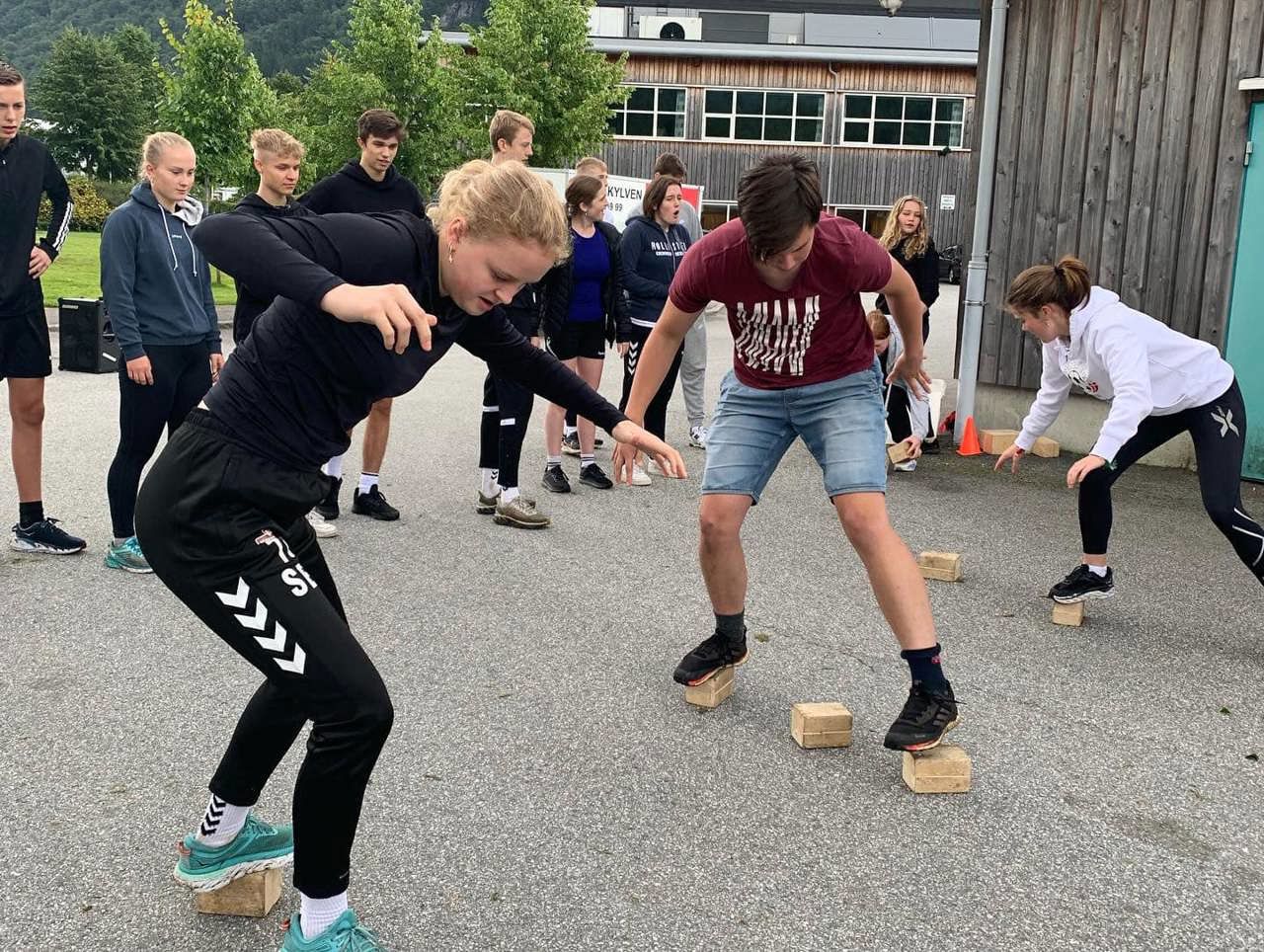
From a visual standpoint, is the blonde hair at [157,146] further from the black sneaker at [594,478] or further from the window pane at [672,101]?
the window pane at [672,101]

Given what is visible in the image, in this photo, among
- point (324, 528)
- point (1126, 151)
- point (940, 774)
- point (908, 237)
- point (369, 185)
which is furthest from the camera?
point (1126, 151)

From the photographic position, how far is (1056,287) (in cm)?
518

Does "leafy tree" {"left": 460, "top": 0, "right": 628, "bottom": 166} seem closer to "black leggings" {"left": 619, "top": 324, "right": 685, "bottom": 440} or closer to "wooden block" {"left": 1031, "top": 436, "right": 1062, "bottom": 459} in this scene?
"wooden block" {"left": 1031, "top": 436, "right": 1062, "bottom": 459}

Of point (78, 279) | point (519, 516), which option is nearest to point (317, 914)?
point (519, 516)

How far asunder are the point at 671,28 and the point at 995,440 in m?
50.5

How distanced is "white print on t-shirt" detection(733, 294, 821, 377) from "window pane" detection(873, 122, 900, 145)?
149ft

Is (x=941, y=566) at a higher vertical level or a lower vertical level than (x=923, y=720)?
lower

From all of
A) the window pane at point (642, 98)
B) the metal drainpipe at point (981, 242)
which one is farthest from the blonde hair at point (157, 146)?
the window pane at point (642, 98)

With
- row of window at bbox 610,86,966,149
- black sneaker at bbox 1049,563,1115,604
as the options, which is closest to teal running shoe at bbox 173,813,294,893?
black sneaker at bbox 1049,563,1115,604

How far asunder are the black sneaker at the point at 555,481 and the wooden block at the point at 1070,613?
143 inches

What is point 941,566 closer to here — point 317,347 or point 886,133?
point 317,347

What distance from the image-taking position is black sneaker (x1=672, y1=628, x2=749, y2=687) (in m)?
4.53

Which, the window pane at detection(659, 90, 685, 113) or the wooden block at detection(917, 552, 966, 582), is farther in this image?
the window pane at detection(659, 90, 685, 113)

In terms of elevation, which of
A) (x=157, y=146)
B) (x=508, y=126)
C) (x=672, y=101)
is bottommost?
(x=157, y=146)
